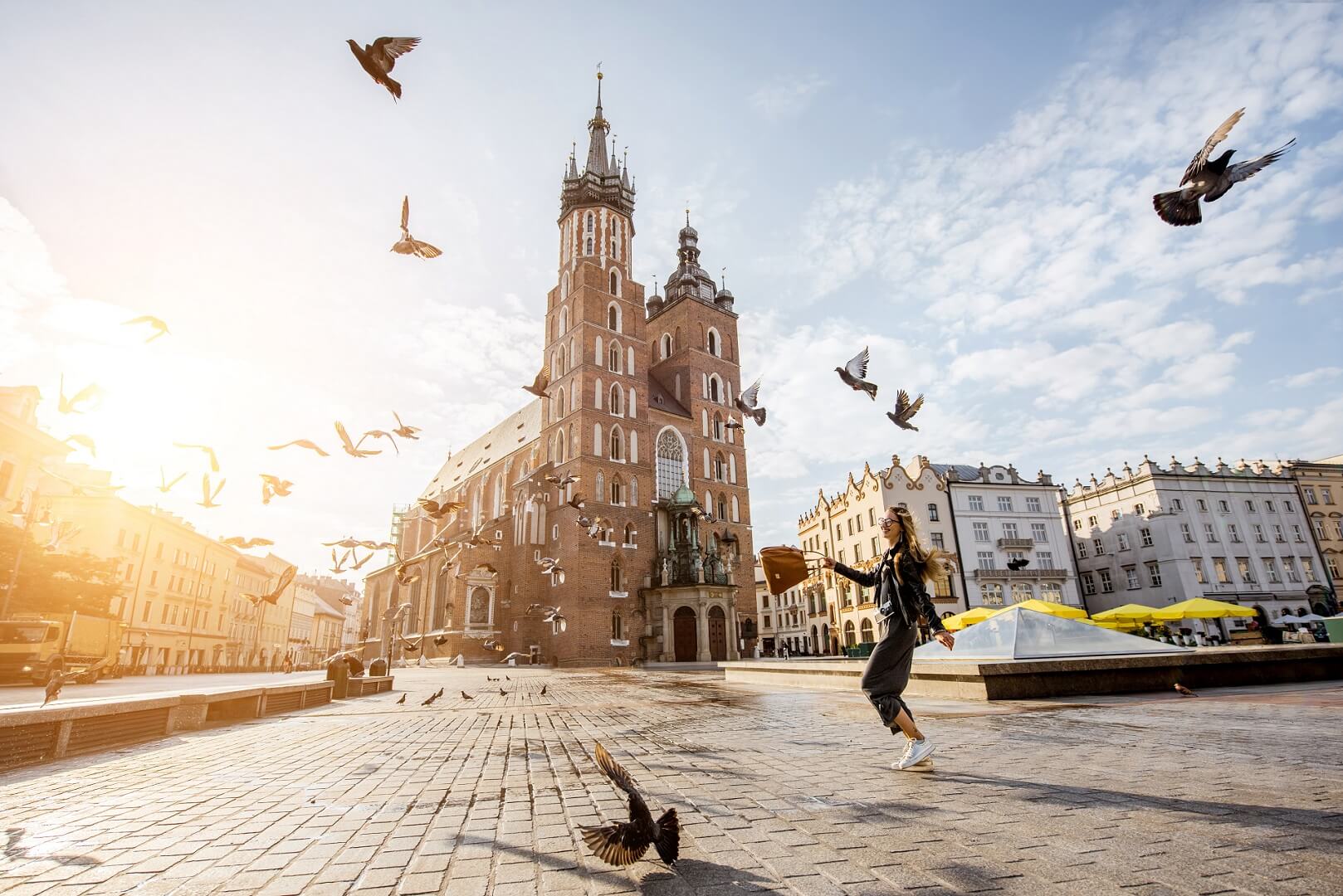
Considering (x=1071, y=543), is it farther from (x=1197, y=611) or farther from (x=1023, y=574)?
(x=1197, y=611)

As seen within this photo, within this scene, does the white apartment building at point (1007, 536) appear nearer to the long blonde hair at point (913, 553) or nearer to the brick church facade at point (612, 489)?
the brick church facade at point (612, 489)

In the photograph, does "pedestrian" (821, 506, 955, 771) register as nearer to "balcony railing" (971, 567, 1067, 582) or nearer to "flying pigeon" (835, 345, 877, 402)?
"flying pigeon" (835, 345, 877, 402)

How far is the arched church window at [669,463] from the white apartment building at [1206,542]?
115ft

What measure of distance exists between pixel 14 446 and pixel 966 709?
41.7 metres

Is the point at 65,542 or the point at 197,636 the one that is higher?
the point at 65,542

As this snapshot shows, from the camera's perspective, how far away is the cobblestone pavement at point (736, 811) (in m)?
2.53

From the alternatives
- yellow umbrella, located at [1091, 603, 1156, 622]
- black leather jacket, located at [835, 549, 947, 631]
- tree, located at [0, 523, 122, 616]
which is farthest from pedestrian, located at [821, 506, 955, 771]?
tree, located at [0, 523, 122, 616]

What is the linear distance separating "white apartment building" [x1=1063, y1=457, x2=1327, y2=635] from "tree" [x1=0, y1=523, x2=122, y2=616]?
61.9 m

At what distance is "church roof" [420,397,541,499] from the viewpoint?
52094mm

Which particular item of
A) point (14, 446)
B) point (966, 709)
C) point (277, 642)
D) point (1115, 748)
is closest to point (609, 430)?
point (14, 446)

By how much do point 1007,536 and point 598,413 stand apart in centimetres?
3207

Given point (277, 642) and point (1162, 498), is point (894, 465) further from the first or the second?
point (277, 642)

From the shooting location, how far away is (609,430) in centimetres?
4150

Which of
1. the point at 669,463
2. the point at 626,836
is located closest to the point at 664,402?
the point at 669,463
